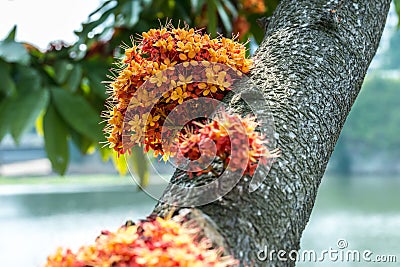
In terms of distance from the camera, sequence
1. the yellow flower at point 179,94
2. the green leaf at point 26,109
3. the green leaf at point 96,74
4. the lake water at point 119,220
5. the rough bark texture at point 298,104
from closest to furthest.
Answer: the rough bark texture at point 298,104, the yellow flower at point 179,94, the green leaf at point 26,109, the green leaf at point 96,74, the lake water at point 119,220

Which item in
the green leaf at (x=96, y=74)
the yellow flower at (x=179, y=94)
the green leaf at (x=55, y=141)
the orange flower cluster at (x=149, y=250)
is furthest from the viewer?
the green leaf at (x=96, y=74)

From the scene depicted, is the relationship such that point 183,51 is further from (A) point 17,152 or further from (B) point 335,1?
(A) point 17,152

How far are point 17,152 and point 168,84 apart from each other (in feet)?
69.2

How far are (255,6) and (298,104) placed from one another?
2.01 meters

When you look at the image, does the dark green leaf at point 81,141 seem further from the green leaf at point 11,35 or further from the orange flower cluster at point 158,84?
the orange flower cluster at point 158,84

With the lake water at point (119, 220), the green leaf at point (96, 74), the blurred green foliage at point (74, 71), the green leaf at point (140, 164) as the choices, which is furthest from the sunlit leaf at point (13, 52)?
the lake water at point (119, 220)

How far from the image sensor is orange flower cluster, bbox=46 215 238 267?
63cm

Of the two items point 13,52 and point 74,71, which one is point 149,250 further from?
point 74,71

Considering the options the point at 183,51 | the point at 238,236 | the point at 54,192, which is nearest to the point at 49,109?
the point at 183,51

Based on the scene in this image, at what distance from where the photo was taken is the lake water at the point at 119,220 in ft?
22.5

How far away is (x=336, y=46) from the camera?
1.04 m

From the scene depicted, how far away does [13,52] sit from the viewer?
2.46 meters

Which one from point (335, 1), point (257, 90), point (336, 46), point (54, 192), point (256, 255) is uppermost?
point (54, 192)

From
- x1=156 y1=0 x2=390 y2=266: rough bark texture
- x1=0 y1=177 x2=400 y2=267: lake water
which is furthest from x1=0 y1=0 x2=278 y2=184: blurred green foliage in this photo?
x1=0 y1=177 x2=400 y2=267: lake water
